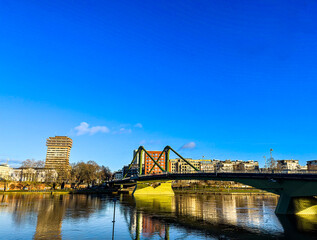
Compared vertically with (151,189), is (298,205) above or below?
→ above

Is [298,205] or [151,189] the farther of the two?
[151,189]

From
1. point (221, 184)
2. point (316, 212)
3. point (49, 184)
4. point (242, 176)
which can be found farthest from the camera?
point (221, 184)

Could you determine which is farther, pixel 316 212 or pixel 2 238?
pixel 316 212

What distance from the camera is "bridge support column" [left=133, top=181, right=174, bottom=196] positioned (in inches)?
4491

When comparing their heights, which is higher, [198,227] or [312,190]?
[312,190]

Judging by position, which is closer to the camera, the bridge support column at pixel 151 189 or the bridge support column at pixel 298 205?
the bridge support column at pixel 298 205

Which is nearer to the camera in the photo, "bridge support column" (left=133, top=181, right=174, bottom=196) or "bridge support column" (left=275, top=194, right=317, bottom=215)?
"bridge support column" (left=275, top=194, right=317, bottom=215)

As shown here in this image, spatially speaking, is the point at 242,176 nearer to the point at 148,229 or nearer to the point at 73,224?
the point at 148,229

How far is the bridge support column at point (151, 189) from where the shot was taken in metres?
114

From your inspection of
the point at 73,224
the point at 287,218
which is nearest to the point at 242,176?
the point at 287,218

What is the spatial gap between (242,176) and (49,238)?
4105 cm

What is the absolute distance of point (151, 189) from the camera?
11869cm

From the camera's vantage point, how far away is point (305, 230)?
32.3 m

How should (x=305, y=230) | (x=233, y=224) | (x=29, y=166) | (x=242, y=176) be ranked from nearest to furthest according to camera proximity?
(x=305, y=230)
(x=233, y=224)
(x=242, y=176)
(x=29, y=166)
